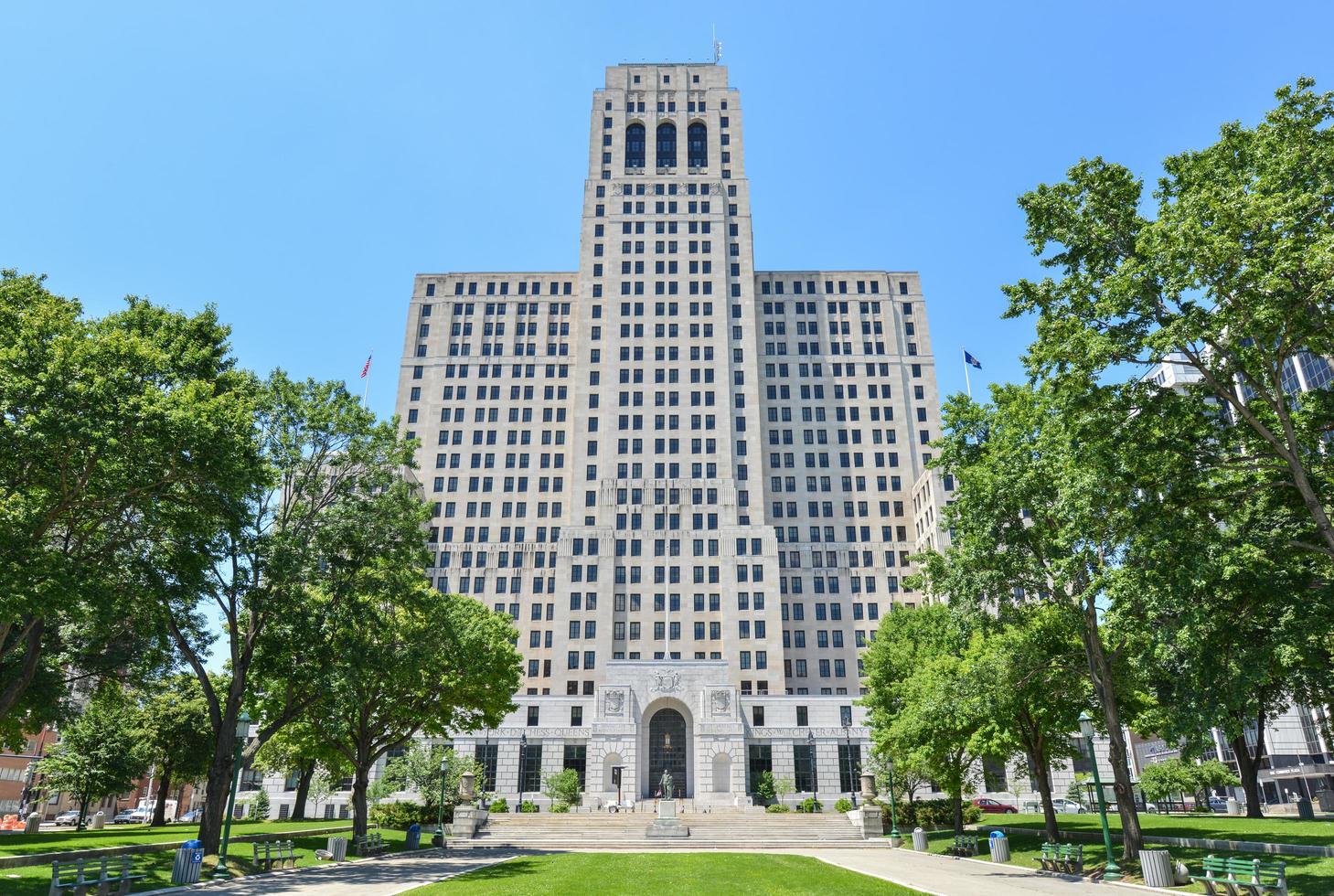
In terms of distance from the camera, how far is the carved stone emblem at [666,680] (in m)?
67.4

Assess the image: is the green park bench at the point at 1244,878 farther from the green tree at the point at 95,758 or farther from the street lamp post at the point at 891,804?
the green tree at the point at 95,758

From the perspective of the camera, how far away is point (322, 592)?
3312 centimetres

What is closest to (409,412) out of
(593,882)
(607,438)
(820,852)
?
(607,438)

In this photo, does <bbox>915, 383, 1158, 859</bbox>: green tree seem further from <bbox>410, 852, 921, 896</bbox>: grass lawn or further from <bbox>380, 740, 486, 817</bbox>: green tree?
<bbox>380, 740, 486, 817</bbox>: green tree

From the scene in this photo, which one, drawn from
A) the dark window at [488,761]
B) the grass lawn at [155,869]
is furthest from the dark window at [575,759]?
the grass lawn at [155,869]

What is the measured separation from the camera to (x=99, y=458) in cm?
2258

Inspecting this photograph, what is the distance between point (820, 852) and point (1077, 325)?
28200 mm

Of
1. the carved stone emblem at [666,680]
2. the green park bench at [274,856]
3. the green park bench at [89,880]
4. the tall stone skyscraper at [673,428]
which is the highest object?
the tall stone skyscraper at [673,428]

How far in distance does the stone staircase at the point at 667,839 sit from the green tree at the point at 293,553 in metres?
15.1

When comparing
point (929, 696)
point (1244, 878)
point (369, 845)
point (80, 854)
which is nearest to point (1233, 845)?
point (1244, 878)

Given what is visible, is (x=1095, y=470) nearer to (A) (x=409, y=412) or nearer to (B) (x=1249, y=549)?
(B) (x=1249, y=549)

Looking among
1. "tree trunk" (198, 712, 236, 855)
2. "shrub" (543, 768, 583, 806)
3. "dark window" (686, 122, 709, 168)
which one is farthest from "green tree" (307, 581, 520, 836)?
"dark window" (686, 122, 709, 168)

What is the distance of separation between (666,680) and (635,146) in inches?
3076

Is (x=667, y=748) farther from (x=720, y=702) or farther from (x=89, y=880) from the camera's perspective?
(x=89, y=880)
